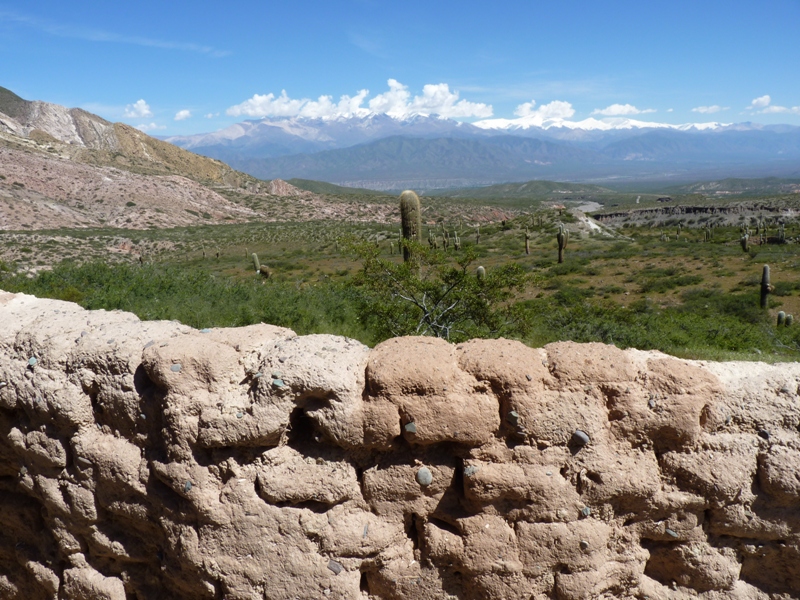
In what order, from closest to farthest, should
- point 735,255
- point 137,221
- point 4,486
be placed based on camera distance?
point 4,486, point 735,255, point 137,221

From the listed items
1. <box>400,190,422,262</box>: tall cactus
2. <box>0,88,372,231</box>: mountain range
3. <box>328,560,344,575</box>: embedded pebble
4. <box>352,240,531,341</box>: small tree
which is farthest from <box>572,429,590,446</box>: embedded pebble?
<box>0,88,372,231</box>: mountain range

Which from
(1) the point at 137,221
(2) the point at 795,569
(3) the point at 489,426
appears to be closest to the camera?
(3) the point at 489,426

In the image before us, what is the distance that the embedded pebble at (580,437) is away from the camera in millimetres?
3719

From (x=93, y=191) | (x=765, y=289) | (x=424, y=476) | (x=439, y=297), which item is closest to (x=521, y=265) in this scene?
(x=765, y=289)

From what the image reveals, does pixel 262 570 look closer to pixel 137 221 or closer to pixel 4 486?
pixel 4 486

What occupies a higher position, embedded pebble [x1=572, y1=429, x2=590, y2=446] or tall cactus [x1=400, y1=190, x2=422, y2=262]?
tall cactus [x1=400, y1=190, x2=422, y2=262]

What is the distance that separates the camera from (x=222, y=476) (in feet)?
12.5

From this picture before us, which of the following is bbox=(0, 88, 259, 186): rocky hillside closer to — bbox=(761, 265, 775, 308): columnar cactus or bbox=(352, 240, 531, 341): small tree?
bbox=(761, 265, 775, 308): columnar cactus

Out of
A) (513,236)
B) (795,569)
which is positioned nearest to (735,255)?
(513,236)

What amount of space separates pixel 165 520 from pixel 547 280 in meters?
Result: 24.2

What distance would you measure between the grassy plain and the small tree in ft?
1.31

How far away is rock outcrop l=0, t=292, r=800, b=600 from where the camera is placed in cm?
373

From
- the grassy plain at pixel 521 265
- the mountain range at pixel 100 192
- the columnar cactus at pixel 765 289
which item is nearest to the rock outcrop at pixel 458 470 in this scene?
the grassy plain at pixel 521 265

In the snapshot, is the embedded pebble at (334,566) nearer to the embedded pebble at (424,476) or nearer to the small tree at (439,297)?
the embedded pebble at (424,476)
